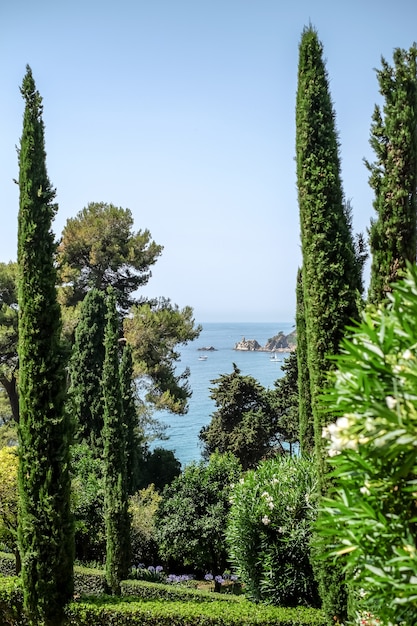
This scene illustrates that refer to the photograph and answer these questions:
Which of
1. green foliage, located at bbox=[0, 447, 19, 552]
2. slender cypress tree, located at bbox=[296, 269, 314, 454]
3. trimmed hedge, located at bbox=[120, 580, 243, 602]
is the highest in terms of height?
slender cypress tree, located at bbox=[296, 269, 314, 454]

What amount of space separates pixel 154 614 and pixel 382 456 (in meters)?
7.01

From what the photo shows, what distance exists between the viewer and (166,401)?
20.0 m

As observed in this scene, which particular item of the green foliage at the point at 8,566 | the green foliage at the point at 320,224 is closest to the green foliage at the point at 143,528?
the green foliage at the point at 8,566

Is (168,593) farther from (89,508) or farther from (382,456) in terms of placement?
(382,456)

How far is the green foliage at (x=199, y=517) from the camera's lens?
13.6 metres

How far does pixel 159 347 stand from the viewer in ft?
67.8

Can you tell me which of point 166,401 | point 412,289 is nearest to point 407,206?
point 412,289

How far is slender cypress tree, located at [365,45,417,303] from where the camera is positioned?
5703 mm

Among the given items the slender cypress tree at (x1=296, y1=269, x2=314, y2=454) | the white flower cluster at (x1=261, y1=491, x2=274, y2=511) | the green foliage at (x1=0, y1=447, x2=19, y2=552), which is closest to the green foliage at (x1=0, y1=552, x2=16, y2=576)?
the green foliage at (x1=0, y1=447, x2=19, y2=552)

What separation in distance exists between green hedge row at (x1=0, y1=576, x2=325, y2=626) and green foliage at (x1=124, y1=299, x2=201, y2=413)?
1172 centimetres

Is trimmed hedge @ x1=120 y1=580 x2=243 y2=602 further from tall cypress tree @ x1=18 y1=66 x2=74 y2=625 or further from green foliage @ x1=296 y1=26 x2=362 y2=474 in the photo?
green foliage @ x1=296 y1=26 x2=362 y2=474

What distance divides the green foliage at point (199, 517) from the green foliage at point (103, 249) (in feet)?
32.0

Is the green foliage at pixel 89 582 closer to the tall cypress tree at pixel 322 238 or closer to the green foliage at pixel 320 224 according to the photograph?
the tall cypress tree at pixel 322 238

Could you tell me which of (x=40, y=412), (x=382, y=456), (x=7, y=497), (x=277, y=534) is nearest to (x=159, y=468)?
(x=7, y=497)
